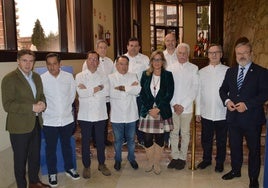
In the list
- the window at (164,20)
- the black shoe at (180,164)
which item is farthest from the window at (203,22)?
the black shoe at (180,164)

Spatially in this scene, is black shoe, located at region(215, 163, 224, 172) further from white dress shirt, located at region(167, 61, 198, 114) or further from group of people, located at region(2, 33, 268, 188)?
white dress shirt, located at region(167, 61, 198, 114)

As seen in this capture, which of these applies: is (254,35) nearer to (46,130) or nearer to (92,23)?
(92,23)

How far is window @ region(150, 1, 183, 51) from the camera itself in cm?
1425

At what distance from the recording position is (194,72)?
3361 mm

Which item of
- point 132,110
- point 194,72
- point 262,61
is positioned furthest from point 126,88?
point 262,61

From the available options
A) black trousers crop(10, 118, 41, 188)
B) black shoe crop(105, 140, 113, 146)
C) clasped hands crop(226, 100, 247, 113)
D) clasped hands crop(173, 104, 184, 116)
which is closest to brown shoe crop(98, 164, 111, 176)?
black trousers crop(10, 118, 41, 188)

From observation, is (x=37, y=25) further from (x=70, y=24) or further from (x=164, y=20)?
(x=164, y=20)

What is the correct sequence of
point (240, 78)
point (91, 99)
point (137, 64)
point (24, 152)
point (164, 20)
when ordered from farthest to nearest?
1. point (164, 20)
2. point (137, 64)
3. point (91, 99)
4. point (240, 78)
5. point (24, 152)

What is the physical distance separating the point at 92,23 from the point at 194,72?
3031 mm

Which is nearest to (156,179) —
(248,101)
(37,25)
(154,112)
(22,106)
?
(154,112)

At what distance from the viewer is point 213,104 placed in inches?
130

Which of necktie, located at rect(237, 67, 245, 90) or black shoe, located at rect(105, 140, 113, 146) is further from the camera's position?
black shoe, located at rect(105, 140, 113, 146)

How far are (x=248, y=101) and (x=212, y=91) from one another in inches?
20.8

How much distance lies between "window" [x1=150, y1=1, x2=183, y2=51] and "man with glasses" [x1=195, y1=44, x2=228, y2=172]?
35.9 feet
